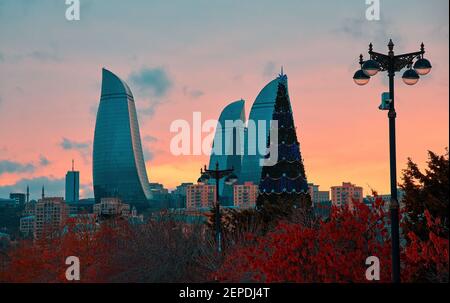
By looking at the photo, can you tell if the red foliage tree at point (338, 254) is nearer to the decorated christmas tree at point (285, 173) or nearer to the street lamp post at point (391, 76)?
the street lamp post at point (391, 76)

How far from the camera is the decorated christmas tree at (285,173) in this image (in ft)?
213

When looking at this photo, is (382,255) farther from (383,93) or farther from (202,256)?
(202,256)

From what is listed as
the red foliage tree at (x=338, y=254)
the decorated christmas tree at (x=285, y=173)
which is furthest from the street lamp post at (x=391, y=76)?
the decorated christmas tree at (x=285, y=173)

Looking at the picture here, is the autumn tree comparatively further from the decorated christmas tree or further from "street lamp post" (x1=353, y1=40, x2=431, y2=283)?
the decorated christmas tree

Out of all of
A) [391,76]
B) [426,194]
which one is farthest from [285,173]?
[391,76]

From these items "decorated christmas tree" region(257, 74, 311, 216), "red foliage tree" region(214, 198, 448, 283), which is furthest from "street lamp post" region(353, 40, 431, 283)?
"decorated christmas tree" region(257, 74, 311, 216)

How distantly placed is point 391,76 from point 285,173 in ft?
150

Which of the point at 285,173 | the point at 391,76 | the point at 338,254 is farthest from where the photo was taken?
the point at 285,173

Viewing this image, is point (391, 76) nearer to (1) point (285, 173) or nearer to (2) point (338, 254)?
(2) point (338, 254)

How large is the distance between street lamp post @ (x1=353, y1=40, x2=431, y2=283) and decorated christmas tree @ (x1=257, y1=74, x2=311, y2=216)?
138ft

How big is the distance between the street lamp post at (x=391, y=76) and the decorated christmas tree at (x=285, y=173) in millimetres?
42194

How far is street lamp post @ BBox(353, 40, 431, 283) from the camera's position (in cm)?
1925

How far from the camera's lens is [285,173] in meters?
66.0
